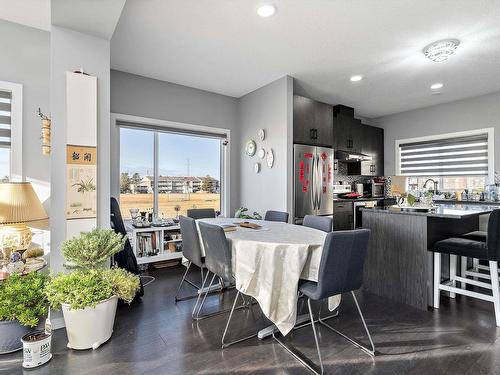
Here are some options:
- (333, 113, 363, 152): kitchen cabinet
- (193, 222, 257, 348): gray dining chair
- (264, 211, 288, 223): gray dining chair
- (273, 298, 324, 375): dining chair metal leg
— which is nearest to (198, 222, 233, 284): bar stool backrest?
(193, 222, 257, 348): gray dining chair

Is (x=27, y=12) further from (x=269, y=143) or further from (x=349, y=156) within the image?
(x=349, y=156)

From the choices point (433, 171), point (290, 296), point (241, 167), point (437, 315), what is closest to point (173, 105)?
point (241, 167)

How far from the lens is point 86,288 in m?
1.93

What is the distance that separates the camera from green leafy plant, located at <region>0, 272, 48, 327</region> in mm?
1850

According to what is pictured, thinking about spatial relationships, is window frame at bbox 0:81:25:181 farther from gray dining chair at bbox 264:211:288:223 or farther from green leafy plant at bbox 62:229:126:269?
gray dining chair at bbox 264:211:288:223

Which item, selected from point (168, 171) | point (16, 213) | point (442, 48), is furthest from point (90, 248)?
point (442, 48)

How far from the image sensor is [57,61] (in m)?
2.26

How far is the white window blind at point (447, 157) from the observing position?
A: 15.9ft

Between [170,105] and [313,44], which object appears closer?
A: [313,44]

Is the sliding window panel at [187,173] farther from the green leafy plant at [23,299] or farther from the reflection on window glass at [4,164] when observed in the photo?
the green leafy plant at [23,299]

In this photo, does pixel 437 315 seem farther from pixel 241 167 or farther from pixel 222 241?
pixel 241 167

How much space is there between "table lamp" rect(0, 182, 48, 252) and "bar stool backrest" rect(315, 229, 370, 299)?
2327mm

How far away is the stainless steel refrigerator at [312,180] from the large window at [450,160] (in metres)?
2.41

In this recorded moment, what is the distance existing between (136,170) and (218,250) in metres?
2.48
